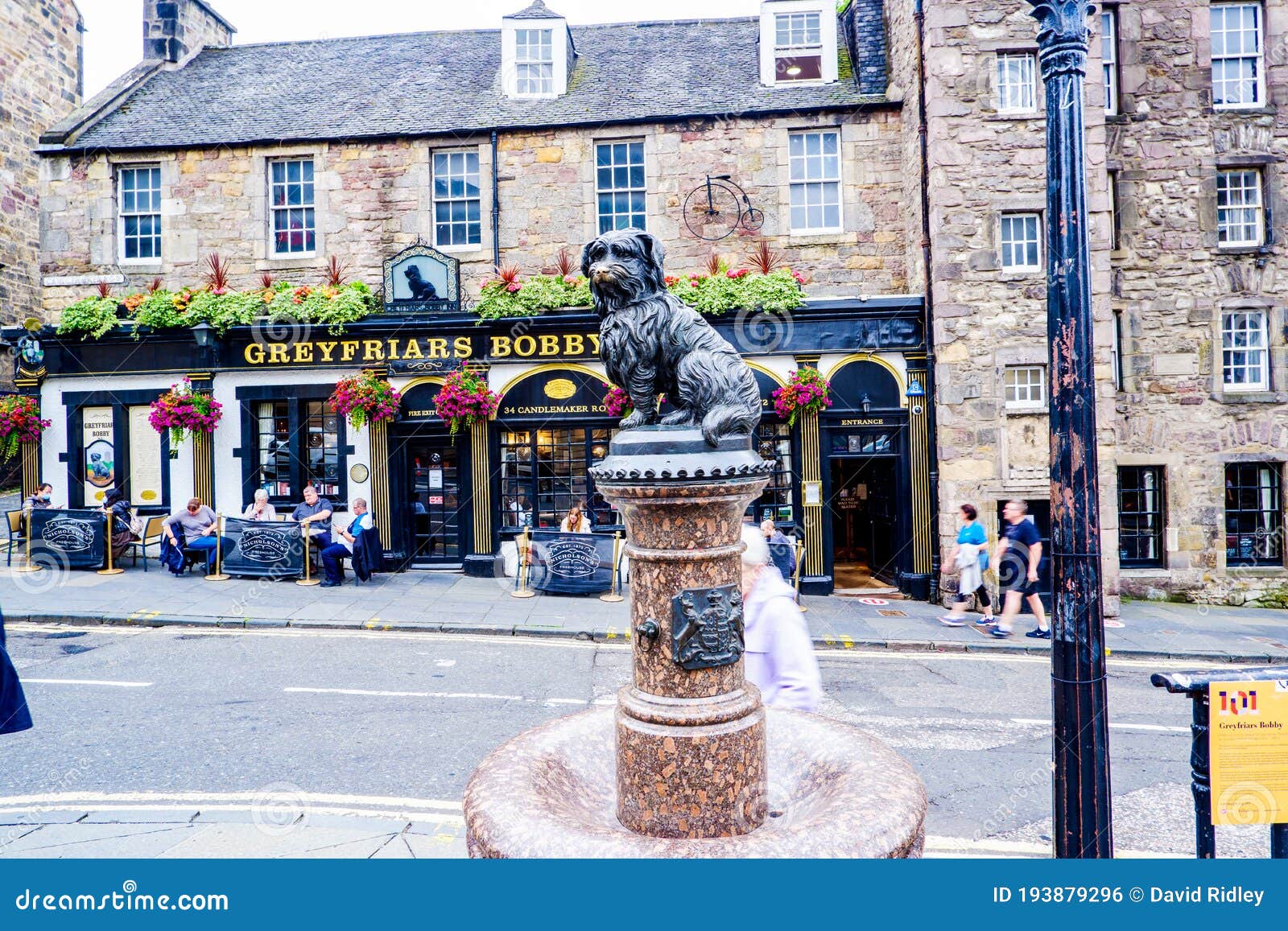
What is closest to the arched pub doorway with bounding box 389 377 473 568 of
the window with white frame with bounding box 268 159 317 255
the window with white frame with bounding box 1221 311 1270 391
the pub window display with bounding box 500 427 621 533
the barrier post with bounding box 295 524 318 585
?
the pub window display with bounding box 500 427 621 533

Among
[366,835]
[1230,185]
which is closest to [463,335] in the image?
[366,835]

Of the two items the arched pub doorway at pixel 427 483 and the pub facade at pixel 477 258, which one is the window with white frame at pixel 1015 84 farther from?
the arched pub doorway at pixel 427 483

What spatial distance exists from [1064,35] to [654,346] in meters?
2.23

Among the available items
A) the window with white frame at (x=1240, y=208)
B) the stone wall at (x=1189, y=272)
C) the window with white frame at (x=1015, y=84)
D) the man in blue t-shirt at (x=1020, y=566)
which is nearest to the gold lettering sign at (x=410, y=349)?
the man in blue t-shirt at (x=1020, y=566)

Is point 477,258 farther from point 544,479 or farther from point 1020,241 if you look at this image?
point 1020,241

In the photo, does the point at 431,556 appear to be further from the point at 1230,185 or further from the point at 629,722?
the point at 1230,185

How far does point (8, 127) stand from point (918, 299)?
2024cm

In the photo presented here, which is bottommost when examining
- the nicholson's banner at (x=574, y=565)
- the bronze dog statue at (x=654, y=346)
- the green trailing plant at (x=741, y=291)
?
the nicholson's banner at (x=574, y=565)

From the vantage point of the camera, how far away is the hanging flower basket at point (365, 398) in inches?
530

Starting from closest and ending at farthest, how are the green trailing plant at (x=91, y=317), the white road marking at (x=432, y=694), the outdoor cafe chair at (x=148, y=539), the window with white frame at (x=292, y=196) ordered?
the white road marking at (x=432, y=694) < the outdoor cafe chair at (x=148, y=539) < the green trailing plant at (x=91, y=317) < the window with white frame at (x=292, y=196)

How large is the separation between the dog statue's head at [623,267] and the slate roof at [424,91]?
11.8 metres

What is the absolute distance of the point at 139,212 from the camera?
48.6 feet

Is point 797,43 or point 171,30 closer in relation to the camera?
point 797,43

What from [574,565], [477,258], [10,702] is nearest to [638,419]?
[10,702]
